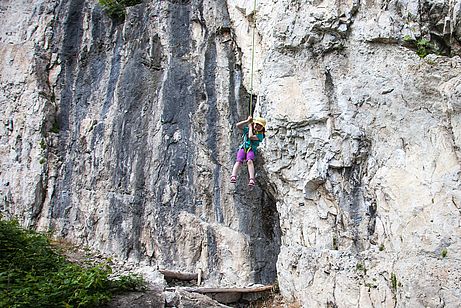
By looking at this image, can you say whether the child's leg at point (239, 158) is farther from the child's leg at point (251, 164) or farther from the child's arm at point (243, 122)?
the child's arm at point (243, 122)

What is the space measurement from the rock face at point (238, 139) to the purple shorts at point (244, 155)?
0.27 m

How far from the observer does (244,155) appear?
9.36m

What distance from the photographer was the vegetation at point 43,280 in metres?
6.33

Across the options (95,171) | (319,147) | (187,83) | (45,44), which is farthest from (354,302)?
(45,44)

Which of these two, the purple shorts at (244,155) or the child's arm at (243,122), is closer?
the child's arm at (243,122)

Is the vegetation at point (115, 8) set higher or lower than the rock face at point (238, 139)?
higher

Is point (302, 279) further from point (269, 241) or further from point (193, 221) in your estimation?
point (193, 221)

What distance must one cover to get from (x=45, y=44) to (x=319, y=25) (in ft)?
28.3

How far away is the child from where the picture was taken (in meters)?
8.77

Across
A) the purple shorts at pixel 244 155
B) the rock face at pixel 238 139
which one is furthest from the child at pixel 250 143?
the rock face at pixel 238 139

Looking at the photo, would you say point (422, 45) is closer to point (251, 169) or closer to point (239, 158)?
point (251, 169)

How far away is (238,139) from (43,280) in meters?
4.93

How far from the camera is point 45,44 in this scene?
13.1 metres

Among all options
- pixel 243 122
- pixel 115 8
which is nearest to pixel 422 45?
pixel 243 122
